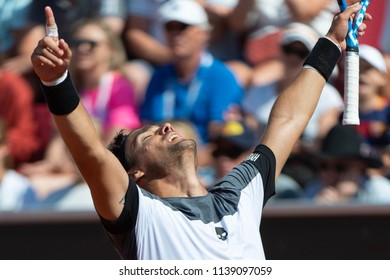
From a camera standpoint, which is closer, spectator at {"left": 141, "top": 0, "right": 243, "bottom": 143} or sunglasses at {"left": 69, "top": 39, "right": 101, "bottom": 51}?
spectator at {"left": 141, "top": 0, "right": 243, "bottom": 143}

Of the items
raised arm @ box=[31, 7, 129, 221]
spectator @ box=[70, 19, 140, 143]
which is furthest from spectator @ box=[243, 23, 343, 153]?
raised arm @ box=[31, 7, 129, 221]

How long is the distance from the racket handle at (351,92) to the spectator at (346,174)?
244 centimetres

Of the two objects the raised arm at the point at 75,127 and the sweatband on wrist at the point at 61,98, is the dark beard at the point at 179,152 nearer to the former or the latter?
the raised arm at the point at 75,127

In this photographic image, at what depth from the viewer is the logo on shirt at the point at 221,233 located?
405 centimetres

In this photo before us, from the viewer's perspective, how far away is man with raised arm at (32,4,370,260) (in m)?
3.69

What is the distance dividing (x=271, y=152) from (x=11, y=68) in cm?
415

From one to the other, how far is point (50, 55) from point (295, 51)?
12.9 feet

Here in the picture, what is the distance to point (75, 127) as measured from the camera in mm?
3674

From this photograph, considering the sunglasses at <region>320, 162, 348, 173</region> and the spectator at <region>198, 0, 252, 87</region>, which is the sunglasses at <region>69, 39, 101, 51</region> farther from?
the sunglasses at <region>320, 162, 348, 173</region>

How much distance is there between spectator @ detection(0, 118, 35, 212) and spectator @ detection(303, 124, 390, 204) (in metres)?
2.06

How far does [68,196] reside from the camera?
23.3ft

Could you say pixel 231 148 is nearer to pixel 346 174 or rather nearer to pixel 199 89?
pixel 199 89

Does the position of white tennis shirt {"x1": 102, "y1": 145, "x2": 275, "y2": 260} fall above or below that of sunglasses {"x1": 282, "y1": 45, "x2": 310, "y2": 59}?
below

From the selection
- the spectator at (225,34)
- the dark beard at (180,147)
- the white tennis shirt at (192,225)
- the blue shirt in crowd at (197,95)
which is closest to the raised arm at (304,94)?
the white tennis shirt at (192,225)
